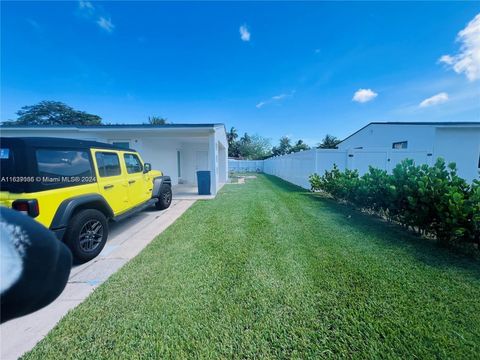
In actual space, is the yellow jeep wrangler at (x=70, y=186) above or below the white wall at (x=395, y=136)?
below

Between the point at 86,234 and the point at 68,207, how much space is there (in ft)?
2.11

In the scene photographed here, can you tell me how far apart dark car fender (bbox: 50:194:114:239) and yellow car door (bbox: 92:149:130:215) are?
30cm

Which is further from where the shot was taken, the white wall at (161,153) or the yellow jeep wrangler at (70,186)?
the white wall at (161,153)

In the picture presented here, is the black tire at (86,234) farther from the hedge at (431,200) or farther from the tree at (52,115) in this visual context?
the tree at (52,115)

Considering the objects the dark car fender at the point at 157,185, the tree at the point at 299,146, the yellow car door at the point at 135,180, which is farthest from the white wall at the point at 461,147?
Result: the tree at the point at 299,146

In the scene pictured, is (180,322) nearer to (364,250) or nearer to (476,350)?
(476,350)

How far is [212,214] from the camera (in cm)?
618

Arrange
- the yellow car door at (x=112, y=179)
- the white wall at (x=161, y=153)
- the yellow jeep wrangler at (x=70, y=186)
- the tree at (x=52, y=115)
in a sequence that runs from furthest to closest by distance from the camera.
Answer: the tree at (x=52, y=115)
the white wall at (x=161, y=153)
the yellow car door at (x=112, y=179)
the yellow jeep wrangler at (x=70, y=186)

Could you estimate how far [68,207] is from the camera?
9.97 ft

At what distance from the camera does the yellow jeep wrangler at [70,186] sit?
8.73ft

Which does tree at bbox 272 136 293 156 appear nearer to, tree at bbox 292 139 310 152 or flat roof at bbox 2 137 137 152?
tree at bbox 292 139 310 152

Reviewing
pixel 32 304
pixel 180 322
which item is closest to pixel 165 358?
pixel 180 322

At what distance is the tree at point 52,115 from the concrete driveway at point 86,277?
4126 cm

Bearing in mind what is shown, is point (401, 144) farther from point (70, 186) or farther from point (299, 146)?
point (299, 146)
